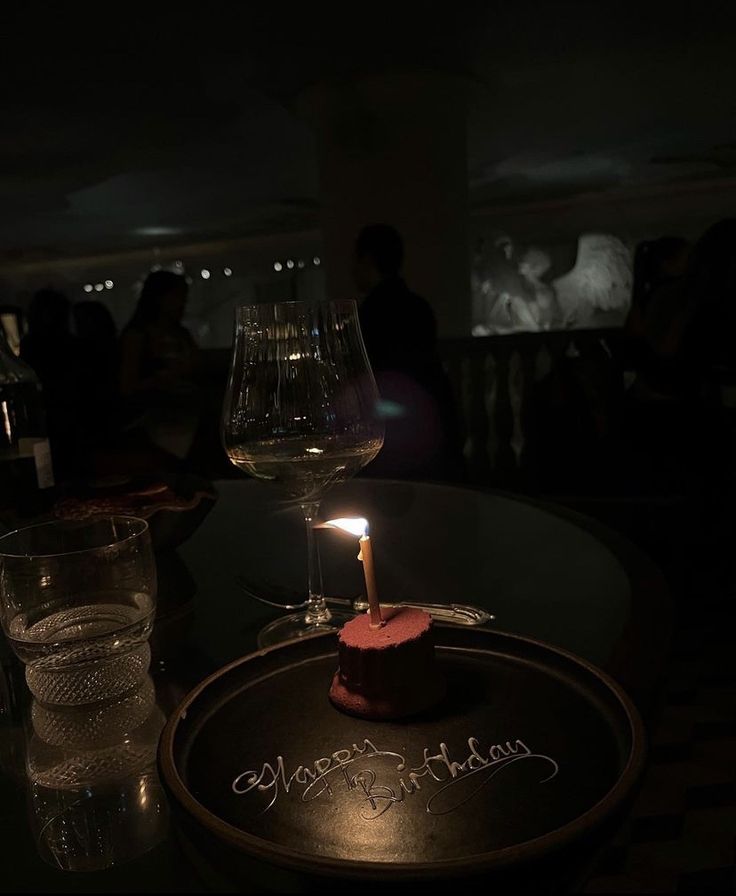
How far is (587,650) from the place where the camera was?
0.59 meters

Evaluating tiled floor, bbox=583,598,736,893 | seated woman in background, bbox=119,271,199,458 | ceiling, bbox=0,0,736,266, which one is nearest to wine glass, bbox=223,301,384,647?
tiled floor, bbox=583,598,736,893

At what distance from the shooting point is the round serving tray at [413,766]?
0.32 metres

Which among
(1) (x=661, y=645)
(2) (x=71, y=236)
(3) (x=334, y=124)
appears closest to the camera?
(1) (x=661, y=645)

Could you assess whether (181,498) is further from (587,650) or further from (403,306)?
(403,306)

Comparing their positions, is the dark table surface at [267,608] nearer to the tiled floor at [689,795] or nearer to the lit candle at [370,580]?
the lit candle at [370,580]

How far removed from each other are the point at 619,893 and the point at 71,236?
9804 millimetres

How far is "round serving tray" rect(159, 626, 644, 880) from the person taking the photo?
0.32 meters

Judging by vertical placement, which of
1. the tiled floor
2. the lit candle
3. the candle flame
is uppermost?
the candle flame

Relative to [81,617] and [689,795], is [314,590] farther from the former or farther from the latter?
[689,795]

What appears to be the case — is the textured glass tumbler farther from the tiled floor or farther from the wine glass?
the tiled floor

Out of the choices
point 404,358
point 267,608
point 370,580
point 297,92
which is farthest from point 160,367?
point 370,580

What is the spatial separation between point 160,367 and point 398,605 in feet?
9.55

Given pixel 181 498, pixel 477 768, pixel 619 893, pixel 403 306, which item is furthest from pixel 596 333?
pixel 477 768

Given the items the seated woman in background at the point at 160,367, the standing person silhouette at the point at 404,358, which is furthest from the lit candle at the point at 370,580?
the seated woman in background at the point at 160,367
